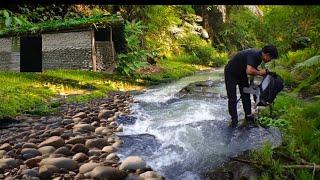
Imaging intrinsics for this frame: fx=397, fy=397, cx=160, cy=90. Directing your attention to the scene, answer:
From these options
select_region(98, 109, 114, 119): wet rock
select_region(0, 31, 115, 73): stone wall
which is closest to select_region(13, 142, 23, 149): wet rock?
select_region(98, 109, 114, 119): wet rock

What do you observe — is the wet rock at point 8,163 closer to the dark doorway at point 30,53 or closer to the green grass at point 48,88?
the green grass at point 48,88

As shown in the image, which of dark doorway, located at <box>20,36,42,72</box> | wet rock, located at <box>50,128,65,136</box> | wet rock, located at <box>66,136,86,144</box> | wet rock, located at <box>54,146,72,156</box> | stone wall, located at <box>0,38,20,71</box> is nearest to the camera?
wet rock, located at <box>54,146,72,156</box>

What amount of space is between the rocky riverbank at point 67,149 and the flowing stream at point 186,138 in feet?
1.18

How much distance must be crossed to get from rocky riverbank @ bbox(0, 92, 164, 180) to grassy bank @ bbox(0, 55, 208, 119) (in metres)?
1.13

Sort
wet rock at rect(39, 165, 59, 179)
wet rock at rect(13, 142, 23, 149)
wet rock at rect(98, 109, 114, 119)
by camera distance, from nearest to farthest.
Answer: wet rock at rect(39, 165, 59, 179) → wet rock at rect(13, 142, 23, 149) → wet rock at rect(98, 109, 114, 119)

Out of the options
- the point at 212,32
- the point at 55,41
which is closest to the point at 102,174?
the point at 55,41

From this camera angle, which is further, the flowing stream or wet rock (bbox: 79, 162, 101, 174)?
the flowing stream

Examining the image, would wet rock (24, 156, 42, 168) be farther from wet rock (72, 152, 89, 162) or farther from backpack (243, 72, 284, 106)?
backpack (243, 72, 284, 106)

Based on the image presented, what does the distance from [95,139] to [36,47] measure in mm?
16752

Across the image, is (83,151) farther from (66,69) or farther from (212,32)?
(212,32)

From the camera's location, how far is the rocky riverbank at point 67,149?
6.03 m

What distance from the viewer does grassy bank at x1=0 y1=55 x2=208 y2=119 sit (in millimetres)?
11330

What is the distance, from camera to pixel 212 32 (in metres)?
39.4

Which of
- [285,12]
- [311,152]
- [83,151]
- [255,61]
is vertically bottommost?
[83,151]
